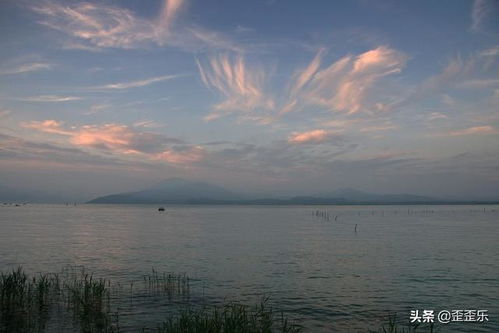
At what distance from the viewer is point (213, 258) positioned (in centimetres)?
4681

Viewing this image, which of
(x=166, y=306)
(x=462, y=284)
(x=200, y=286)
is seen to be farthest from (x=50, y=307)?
(x=462, y=284)

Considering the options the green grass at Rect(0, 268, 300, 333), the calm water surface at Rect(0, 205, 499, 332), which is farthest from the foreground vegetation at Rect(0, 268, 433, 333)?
the calm water surface at Rect(0, 205, 499, 332)

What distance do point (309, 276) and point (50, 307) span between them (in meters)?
21.0

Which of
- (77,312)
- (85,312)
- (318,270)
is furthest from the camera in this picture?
(318,270)

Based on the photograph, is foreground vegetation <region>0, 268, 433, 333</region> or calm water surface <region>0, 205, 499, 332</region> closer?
foreground vegetation <region>0, 268, 433, 333</region>

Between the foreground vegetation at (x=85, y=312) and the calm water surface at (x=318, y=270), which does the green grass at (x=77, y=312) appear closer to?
the foreground vegetation at (x=85, y=312)

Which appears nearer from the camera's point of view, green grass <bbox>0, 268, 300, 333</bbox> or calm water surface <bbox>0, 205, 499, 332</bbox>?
green grass <bbox>0, 268, 300, 333</bbox>

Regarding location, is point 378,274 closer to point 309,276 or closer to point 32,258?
A: point 309,276

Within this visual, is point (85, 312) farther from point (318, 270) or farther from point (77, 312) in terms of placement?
point (318, 270)

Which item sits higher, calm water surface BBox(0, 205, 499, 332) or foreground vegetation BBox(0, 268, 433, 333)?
foreground vegetation BBox(0, 268, 433, 333)

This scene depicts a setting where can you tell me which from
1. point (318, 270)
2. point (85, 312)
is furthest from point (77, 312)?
point (318, 270)

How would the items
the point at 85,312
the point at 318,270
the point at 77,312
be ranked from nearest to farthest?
the point at 85,312 < the point at 77,312 < the point at 318,270

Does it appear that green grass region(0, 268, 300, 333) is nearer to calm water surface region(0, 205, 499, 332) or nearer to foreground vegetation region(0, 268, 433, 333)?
foreground vegetation region(0, 268, 433, 333)

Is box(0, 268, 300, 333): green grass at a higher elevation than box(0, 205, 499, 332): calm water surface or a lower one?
higher
